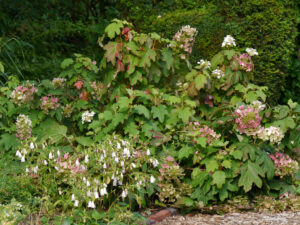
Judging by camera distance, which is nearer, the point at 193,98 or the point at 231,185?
the point at 231,185

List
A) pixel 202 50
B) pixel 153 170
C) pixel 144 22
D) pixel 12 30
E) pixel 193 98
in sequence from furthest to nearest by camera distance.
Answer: pixel 12 30 → pixel 144 22 → pixel 202 50 → pixel 193 98 → pixel 153 170

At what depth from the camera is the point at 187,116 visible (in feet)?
14.4

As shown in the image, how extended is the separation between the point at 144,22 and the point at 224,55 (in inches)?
85.3

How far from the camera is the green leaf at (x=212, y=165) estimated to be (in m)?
4.08

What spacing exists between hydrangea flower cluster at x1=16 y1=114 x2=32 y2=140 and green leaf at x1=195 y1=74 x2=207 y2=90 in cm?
170

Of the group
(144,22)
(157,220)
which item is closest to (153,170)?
(157,220)

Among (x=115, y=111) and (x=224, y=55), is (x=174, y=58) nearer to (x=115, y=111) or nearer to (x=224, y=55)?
(x=224, y=55)

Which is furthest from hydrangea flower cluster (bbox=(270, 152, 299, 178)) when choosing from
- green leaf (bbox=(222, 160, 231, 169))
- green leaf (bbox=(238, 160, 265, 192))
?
green leaf (bbox=(222, 160, 231, 169))

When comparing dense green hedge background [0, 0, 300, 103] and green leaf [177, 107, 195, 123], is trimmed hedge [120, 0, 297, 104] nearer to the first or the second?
dense green hedge background [0, 0, 300, 103]

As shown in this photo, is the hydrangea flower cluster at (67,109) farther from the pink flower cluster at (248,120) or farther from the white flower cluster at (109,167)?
the pink flower cluster at (248,120)

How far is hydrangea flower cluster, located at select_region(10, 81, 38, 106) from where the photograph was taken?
4.70m

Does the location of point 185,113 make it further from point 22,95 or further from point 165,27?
point 165,27

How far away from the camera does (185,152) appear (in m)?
4.23

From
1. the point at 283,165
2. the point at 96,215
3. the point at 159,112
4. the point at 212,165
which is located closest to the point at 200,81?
the point at 159,112
